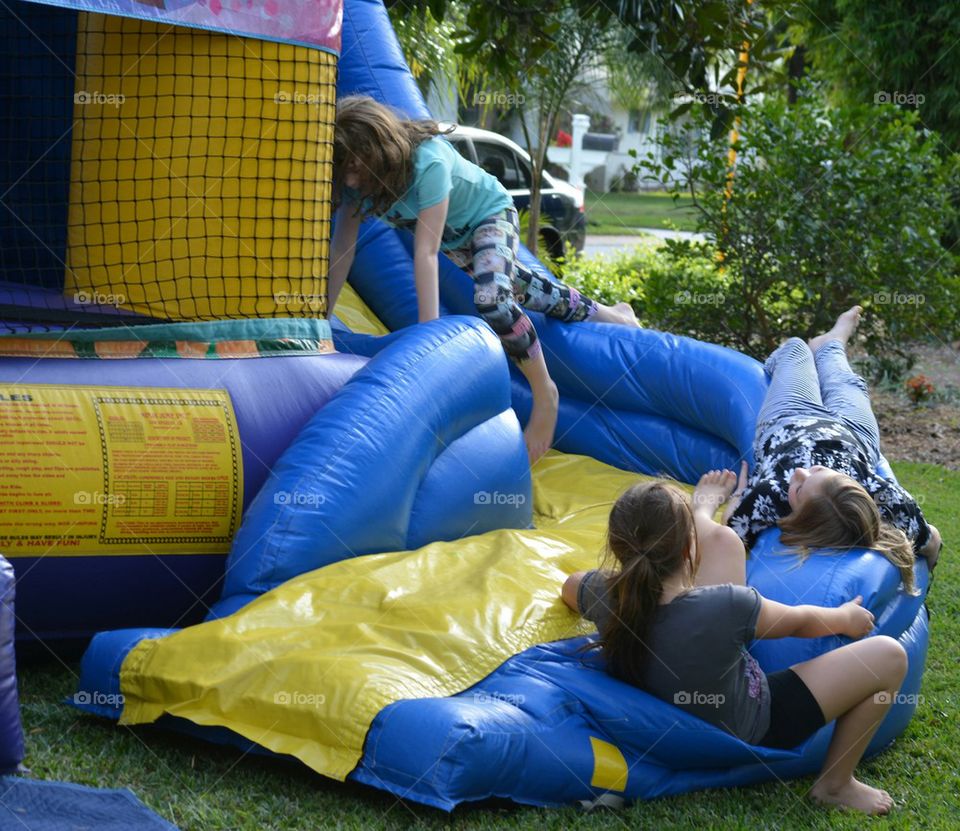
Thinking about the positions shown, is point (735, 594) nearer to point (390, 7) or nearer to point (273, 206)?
point (273, 206)

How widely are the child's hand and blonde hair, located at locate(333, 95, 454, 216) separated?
1.97 m

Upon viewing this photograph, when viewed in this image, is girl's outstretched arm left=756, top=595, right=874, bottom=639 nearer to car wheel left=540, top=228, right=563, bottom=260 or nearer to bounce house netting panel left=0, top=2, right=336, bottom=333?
bounce house netting panel left=0, top=2, right=336, bottom=333

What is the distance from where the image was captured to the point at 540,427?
14.8 feet

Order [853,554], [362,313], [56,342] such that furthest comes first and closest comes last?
[362,313]
[56,342]
[853,554]

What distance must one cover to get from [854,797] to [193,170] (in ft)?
7.97

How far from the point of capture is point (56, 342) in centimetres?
329

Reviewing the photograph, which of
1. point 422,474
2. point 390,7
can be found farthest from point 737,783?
point 390,7

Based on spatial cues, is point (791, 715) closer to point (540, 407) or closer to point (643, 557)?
point (643, 557)

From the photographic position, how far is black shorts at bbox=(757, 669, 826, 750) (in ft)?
8.70

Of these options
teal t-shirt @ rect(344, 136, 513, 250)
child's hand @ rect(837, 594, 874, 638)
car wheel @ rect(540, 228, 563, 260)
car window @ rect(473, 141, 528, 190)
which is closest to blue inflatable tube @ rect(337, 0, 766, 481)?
teal t-shirt @ rect(344, 136, 513, 250)

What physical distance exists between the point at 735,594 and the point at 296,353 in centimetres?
160

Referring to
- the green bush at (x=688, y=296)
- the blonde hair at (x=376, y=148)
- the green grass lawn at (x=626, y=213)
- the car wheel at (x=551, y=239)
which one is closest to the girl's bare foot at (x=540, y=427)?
the blonde hair at (x=376, y=148)

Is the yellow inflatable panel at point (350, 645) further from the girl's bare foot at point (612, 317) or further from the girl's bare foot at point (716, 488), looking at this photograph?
the girl's bare foot at point (612, 317)

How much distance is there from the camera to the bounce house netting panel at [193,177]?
3.58 metres
